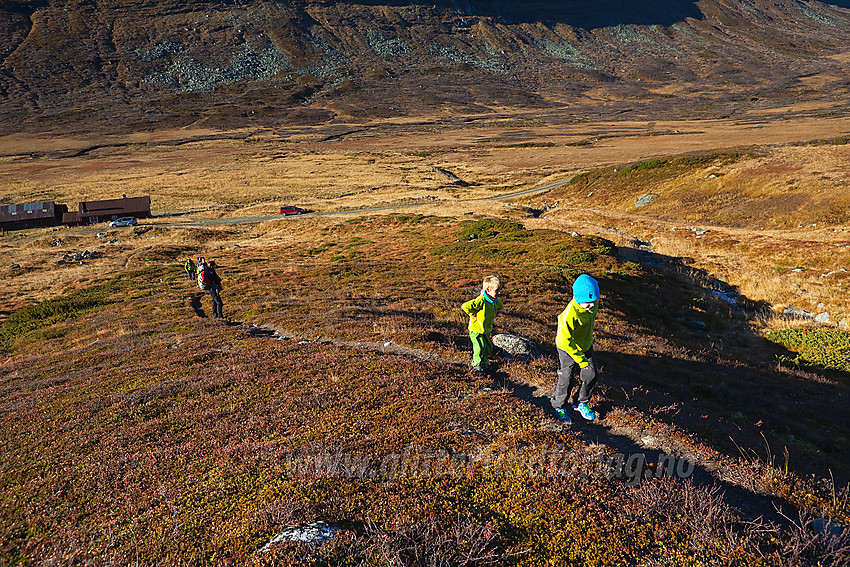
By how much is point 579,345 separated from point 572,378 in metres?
0.71

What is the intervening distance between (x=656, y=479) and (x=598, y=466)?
0.81m

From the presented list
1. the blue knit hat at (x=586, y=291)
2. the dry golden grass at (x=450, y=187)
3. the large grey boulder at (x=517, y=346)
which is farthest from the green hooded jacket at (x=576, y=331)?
the dry golden grass at (x=450, y=187)

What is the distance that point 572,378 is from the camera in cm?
833

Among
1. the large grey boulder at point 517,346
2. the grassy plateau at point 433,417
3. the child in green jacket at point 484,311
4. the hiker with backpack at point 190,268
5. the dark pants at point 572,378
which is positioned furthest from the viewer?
the hiker with backpack at point 190,268

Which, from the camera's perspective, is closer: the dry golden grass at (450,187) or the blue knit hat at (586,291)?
the blue knit hat at (586,291)

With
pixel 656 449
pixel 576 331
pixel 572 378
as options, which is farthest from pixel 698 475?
pixel 576 331

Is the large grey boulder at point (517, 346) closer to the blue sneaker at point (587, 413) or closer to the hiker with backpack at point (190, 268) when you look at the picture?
the blue sneaker at point (587, 413)

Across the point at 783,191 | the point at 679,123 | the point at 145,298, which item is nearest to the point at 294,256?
the point at 145,298

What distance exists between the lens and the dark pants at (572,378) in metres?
8.18

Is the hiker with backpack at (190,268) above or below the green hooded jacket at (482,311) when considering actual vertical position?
below

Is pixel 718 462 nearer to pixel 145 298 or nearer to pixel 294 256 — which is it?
pixel 145 298

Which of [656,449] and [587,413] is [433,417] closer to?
[587,413]

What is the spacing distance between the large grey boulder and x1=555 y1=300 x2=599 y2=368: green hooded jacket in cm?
372

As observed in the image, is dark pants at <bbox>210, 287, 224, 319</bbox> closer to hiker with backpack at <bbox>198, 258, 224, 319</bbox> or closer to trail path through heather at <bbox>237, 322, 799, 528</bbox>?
hiker with backpack at <bbox>198, 258, 224, 319</bbox>
